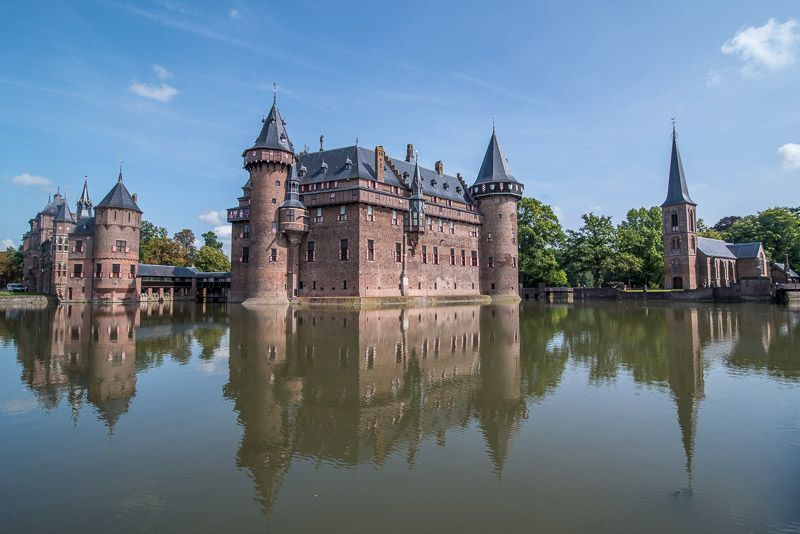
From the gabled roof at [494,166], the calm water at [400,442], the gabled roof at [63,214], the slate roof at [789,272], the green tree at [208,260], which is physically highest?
the gabled roof at [494,166]

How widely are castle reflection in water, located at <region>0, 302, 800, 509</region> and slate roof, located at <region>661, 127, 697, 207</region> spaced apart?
163 ft

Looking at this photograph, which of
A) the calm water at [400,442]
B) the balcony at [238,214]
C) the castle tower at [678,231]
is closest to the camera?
the calm water at [400,442]

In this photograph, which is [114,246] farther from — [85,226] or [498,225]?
[498,225]

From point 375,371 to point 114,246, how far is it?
5329 centimetres

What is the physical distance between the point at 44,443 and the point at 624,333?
21113 mm

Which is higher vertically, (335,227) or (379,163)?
(379,163)

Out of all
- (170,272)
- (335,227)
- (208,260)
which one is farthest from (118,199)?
(335,227)

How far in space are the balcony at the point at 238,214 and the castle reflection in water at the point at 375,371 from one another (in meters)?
27.4

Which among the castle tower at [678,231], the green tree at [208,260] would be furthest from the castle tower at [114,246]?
the castle tower at [678,231]

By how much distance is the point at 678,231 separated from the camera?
223ft

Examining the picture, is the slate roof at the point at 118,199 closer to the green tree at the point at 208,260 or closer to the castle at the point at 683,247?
the green tree at the point at 208,260

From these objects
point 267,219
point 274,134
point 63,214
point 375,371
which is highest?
point 274,134

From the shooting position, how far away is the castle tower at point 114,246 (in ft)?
184

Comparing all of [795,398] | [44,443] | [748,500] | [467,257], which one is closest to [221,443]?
[44,443]
